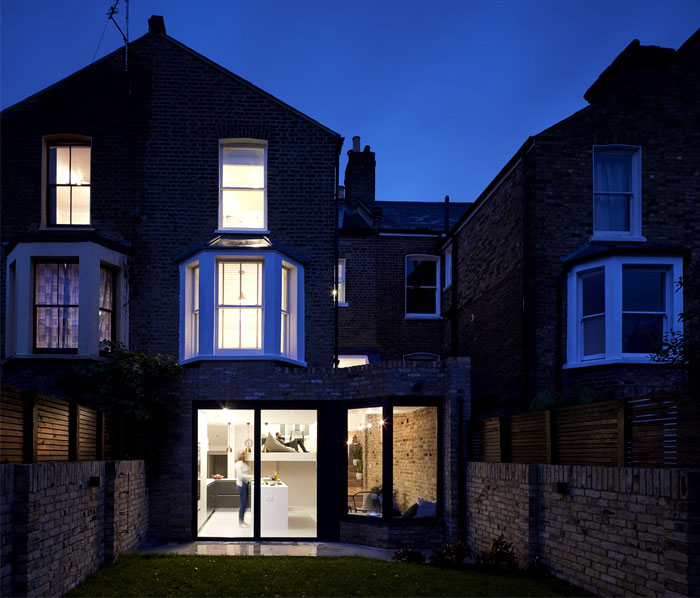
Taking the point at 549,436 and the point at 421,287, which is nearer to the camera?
the point at 549,436

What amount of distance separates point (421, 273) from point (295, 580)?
14534 millimetres

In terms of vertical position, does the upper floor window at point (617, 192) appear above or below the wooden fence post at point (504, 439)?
above

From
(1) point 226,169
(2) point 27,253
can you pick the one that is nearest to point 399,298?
(1) point 226,169

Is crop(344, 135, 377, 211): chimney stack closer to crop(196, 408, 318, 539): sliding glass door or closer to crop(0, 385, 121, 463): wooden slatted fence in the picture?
crop(196, 408, 318, 539): sliding glass door

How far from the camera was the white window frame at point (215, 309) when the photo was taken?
1443 cm

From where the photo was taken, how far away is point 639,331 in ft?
45.0

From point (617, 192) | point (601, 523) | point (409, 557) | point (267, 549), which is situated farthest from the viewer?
point (617, 192)

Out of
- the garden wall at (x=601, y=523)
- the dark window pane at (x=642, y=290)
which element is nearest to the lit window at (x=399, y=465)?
the garden wall at (x=601, y=523)

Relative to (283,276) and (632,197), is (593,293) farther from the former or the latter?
(283,276)

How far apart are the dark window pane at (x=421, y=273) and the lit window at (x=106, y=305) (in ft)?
Answer: 35.2

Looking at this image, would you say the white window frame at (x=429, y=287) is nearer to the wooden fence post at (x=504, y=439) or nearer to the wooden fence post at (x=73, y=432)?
the wooden fence post at (x=504, y=439)

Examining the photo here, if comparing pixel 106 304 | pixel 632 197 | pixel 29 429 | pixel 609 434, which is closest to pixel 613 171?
pixel 632 197

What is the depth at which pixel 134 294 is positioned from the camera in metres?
15.0

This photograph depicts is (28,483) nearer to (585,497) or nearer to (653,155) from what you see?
(585,497)
